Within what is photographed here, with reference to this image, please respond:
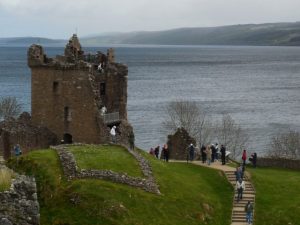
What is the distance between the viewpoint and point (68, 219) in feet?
112

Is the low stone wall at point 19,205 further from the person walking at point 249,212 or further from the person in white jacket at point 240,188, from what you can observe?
the person in white jacket at point 240,188

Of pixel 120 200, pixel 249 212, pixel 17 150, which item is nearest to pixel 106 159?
pixel 120 200

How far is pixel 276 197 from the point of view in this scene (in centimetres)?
4262

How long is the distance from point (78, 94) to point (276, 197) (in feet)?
68.7

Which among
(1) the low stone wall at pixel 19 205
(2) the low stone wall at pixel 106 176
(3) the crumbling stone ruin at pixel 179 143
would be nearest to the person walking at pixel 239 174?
→ (2) the low stone wall at pixel 106 176

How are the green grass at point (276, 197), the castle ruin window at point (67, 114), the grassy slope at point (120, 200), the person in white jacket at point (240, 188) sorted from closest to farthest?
the grassy slope at point (120, 200) → the green grass at point (276, 197) → the person in white jacket at point (240, 188) → the castle ruin window at point (67, 114)

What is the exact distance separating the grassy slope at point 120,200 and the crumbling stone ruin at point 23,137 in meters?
13.8

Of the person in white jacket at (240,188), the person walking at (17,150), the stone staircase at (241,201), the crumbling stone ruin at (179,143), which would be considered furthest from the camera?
the crumbling stone ruin at (179,143)

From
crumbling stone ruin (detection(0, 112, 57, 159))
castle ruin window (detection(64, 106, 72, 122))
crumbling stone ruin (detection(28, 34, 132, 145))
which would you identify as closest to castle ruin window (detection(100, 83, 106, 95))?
crumbling stone ruin (detection(28, 34, 132, 145))

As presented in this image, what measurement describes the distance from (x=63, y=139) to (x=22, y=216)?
1523 inches

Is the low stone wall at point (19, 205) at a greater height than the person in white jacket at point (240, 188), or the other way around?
the low stone wall at point (19, 205)

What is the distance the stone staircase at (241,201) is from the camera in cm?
3941

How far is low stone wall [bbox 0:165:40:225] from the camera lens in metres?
19.0

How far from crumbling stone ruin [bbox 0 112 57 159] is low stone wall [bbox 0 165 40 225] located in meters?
35.9
